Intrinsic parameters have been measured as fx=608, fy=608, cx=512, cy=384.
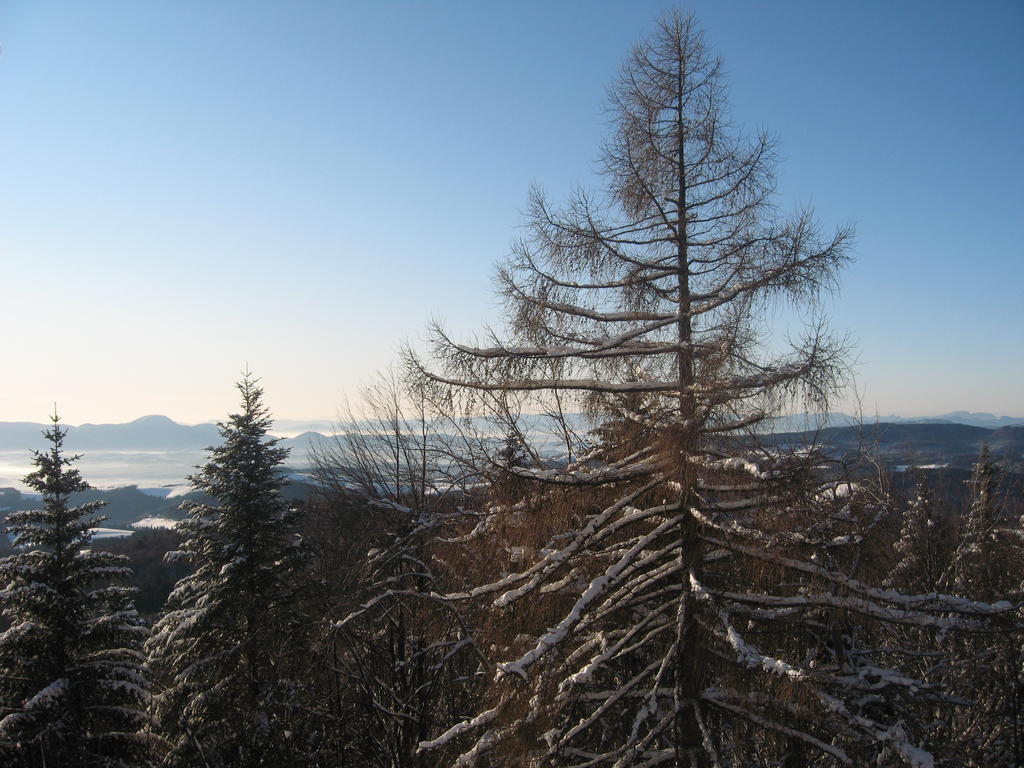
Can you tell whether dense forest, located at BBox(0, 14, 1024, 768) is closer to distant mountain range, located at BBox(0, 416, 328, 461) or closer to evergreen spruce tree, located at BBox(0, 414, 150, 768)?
evergreen spruce tree, located at BBox(0, 414, 150, 768)

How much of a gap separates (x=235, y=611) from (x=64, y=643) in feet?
10.8

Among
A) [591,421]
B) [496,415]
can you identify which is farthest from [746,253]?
[496,415]

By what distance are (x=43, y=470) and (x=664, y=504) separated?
12930 mm

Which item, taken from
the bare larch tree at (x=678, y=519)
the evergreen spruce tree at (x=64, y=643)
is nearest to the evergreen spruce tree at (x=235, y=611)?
the evergreen spruce tree at (x=64, y=643)

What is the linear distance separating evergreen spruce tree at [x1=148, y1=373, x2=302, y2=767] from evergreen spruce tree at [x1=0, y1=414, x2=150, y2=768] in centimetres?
106

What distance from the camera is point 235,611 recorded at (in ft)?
47.2

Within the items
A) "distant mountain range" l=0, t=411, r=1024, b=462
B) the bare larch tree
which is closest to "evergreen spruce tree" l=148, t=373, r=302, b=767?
the bare larch tree

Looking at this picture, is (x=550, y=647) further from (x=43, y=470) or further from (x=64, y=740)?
(x=43, y=470)

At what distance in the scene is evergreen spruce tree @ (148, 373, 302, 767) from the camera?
12648 mm

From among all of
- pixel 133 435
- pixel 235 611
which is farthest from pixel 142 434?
pixel 235 611

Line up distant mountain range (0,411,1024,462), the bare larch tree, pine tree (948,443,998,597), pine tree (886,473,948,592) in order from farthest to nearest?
distant mountain range (0,411,1024,462), pine tree (886,473,948,592), pine tree (948,443,998,597), the bare larch tree

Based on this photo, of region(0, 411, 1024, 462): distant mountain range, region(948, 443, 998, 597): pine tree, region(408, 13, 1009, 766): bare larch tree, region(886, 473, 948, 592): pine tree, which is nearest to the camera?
region(408, 13, 1009, 766): bare larch tree

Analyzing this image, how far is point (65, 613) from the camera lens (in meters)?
12.0

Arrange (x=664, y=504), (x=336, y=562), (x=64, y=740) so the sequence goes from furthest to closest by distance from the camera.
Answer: (x=336, y=562)
(x=64, y=740)
(x=664, y=504)
